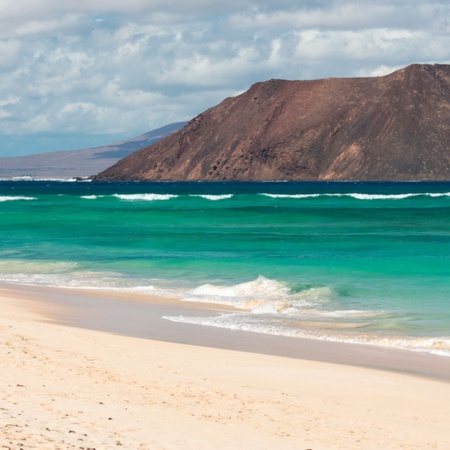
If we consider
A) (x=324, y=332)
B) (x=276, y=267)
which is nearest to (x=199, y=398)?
(x=324, y=332)

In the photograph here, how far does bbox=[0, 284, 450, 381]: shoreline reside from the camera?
13172mm

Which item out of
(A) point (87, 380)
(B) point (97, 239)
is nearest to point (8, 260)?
(B) point (97, 239)

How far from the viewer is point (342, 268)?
28.1 meters

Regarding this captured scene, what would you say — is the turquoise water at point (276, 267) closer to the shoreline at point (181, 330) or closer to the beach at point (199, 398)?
the shoreline at point (181, 330)

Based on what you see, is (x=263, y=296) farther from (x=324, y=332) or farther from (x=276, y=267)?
(x=276, y=267)

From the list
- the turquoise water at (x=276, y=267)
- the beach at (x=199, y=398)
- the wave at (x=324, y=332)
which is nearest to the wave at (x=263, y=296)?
the turquoise water at (x=276, y=267)

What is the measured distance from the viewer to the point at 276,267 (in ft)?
93.1

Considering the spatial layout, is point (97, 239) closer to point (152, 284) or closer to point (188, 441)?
point (152, 284)

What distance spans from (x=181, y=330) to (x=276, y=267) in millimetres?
12697

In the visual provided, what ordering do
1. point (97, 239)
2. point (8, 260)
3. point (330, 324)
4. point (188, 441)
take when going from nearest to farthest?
point (188, 441) < point (330, 324) < point (8, 260) < point (97, 239)

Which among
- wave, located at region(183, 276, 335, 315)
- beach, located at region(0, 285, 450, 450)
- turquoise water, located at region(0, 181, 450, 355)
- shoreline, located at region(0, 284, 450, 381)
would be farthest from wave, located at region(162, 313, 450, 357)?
wave, located at region(183, 276, 335, 315)

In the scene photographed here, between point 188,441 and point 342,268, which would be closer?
point 188,441

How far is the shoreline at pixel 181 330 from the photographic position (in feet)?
43.2

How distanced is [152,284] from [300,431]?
1593cm
